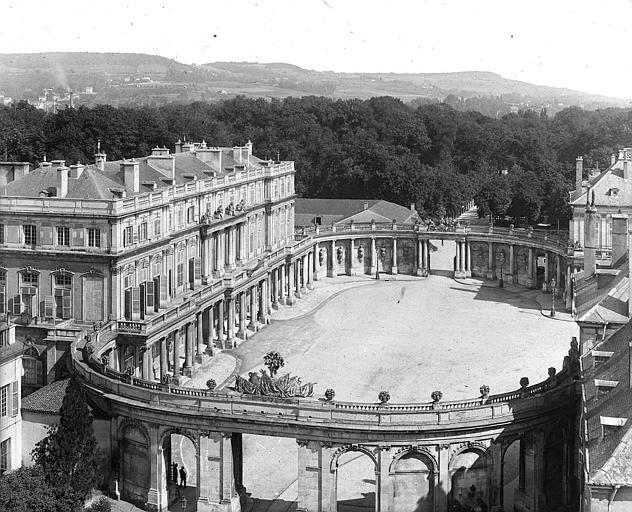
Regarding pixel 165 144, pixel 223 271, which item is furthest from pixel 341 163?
pixel 223 271

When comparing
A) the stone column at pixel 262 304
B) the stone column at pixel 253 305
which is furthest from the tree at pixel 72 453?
the stone column at pixel 262 304

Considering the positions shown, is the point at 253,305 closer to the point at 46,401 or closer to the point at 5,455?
the point at 46,401

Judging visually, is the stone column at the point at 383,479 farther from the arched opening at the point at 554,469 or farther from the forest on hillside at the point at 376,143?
the forest on hillside at the point at 376,143

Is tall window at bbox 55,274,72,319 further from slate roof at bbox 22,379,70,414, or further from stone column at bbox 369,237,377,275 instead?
stone column at bbox 369,237,377,275

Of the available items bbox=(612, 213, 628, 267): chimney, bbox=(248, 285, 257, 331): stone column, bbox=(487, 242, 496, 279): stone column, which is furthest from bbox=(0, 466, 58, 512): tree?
bbox=(487, 242, 496, 279): stone column

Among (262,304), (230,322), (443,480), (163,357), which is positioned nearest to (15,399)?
(163,357)
